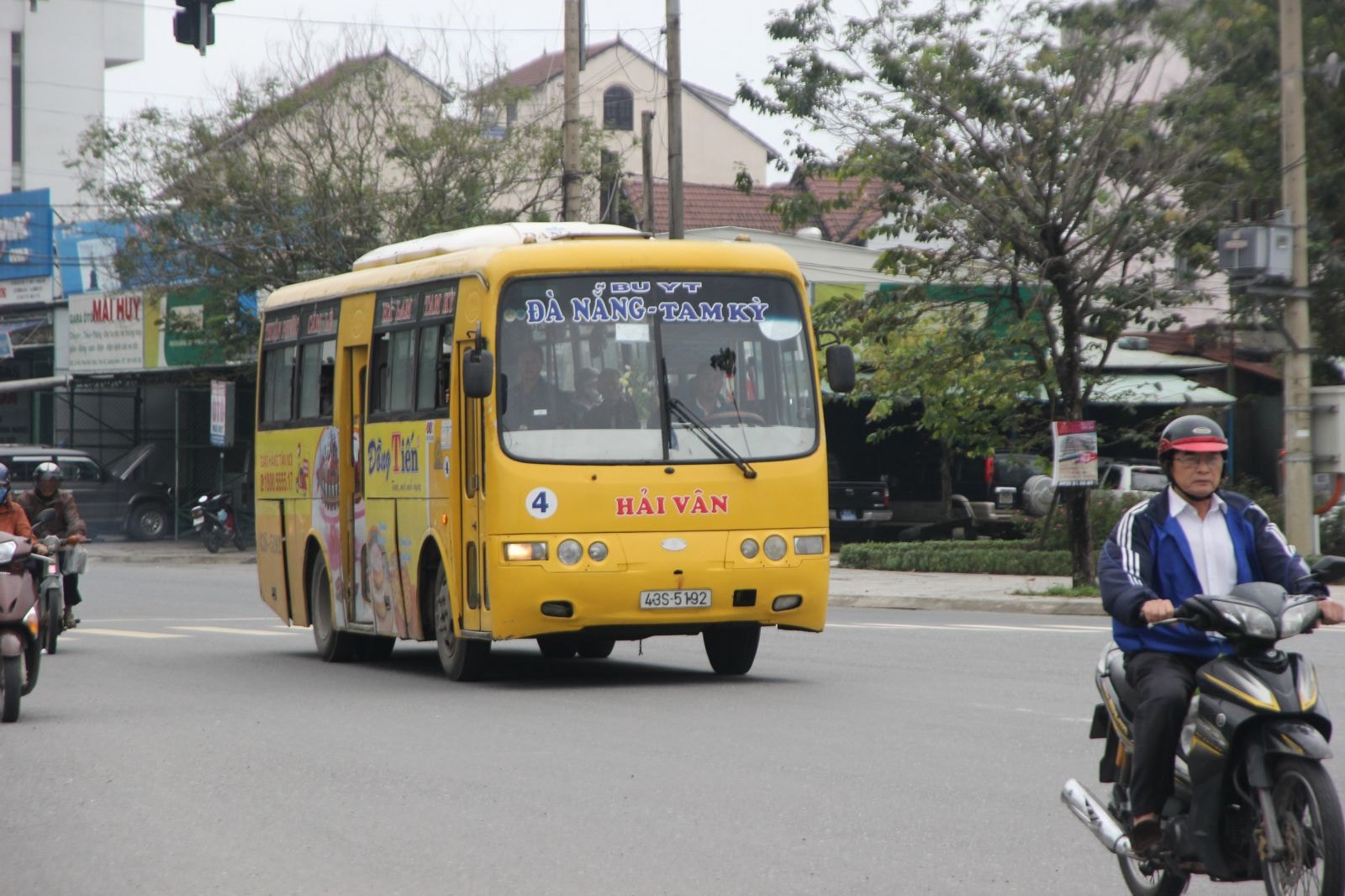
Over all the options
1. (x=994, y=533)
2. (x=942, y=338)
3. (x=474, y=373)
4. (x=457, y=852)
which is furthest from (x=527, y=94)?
(x=457, y=852)

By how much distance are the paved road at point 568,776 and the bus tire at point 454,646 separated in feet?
0.94

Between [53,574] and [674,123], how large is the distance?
48.0 ft

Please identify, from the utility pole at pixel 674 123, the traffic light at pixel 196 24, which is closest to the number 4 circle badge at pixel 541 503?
the traffic light at pixel 196 24

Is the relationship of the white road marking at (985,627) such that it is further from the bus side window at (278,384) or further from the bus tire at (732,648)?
the bus side window at (278,384)

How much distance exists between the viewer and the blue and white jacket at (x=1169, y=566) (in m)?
5.97

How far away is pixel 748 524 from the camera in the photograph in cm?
1326

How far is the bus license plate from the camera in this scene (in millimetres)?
12992

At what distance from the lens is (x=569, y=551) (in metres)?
13.0

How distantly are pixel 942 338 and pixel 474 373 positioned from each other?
11764 millimetres

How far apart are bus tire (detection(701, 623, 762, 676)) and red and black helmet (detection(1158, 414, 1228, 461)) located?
8130 mm

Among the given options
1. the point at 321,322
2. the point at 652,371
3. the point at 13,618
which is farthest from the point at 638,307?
the point at 13,618

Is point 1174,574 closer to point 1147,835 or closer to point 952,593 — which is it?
point 1147,835

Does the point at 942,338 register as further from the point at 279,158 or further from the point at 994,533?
the point at 279,158

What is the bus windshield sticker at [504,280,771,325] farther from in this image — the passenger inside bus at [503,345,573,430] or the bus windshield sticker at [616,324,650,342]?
the passenger inside bus at [503,345,573,430]
